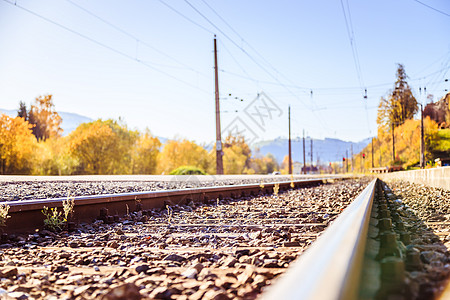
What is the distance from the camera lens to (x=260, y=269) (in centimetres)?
206

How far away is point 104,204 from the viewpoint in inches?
209

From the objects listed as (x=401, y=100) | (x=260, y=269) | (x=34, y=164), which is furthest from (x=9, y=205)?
(x=401, y=100)

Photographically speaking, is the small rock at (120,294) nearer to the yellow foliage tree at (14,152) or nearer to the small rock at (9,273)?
the small rock at (9,273)

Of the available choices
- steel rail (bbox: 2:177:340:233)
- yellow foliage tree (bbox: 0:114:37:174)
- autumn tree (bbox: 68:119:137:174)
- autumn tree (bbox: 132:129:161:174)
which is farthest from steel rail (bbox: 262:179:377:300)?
autumn tree (bbox: 132:129:161:174)

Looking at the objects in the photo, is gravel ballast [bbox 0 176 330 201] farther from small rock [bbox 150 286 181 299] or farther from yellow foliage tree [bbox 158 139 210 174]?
yellow foliage tree [bbox 158 139 210 174]

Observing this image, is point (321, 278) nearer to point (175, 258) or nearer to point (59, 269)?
point (175, 258)

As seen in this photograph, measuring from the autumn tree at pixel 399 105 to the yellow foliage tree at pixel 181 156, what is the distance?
46127mm

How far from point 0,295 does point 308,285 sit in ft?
5.56

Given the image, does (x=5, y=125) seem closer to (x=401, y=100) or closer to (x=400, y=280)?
(x=400, y=280)

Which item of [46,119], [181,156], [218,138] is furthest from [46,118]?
[218,138]

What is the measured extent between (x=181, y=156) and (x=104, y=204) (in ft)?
195

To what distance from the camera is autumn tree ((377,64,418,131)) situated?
8781cm

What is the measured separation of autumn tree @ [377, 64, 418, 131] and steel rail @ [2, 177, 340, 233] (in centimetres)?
8739

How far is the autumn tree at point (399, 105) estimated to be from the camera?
87.8 metres
